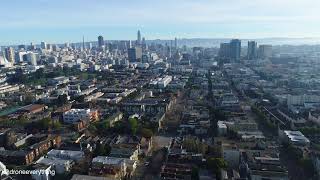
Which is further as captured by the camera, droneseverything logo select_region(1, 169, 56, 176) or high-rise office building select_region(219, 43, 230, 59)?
high-rise office building select_region(219, 43, 230, 59)

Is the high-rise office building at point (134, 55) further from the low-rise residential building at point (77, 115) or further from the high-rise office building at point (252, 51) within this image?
the low-rise residential building at point (77, 115)

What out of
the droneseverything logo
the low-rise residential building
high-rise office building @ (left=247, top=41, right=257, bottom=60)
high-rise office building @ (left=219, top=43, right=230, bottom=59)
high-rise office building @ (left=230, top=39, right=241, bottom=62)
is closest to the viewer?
the droneseverything logo

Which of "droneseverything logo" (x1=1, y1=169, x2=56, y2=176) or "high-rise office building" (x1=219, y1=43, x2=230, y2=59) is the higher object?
"high-rise office building" (x1=219, y1=43, x2=230, y2=59)

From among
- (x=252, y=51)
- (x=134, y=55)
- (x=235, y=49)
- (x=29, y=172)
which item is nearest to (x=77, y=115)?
(x=29, y=172)

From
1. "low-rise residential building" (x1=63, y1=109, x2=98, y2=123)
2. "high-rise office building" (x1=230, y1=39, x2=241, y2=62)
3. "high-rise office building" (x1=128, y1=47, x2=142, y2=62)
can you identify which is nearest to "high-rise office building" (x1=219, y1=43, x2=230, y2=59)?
"high-rise office building" (x1=230, y1=39, x2=241, y2=62)

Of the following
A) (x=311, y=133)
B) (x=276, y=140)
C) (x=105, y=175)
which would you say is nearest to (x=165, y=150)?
(x=105, y=175)

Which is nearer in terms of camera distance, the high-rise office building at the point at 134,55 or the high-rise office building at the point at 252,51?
the high-rise office building at the point at 134,55

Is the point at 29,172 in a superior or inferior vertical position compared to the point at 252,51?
inferior

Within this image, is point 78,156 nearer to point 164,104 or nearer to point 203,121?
point 203,121

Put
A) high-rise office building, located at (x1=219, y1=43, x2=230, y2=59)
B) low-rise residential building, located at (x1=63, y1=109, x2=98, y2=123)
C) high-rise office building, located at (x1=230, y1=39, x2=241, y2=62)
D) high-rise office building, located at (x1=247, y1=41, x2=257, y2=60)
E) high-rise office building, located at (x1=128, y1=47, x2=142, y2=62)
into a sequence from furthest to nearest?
1. high-rise office building, located at (x1=219, y1=43, x2=230, y2=59)
2. high-rise office building, located at (x1=230, y1=39, x2=241, y2=62)
3. high-rise office building, located at (x1=247, y1=41, x2=257, y2=60)
4. high-rise office building, located at (x1=128, y1=47, x2=142, y2=62)
5. low-rise residential building, located at (x1=63, y1=109, x2=98, y2=123)

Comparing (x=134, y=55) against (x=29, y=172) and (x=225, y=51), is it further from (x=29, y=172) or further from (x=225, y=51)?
(x=29, y=172)

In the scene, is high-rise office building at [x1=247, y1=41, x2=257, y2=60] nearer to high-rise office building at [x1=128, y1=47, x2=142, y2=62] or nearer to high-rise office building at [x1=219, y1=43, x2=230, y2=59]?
high-rise office building at [x1=219, y1=43, x2=230, y2=59]

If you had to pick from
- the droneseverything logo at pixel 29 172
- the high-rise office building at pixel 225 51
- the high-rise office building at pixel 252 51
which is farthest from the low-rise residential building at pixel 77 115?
the high-rise office building at pixel 225 51
